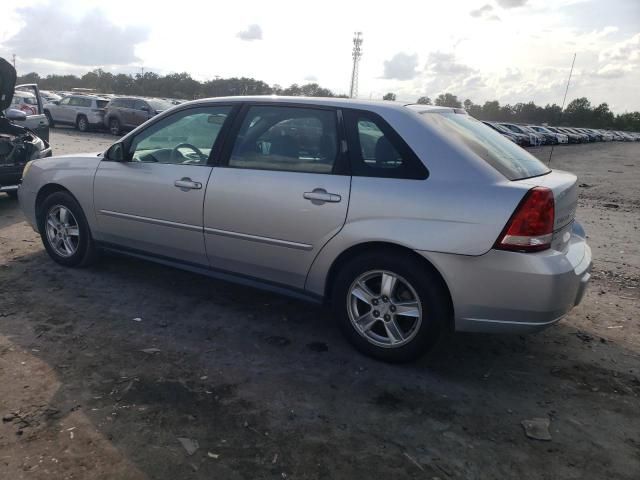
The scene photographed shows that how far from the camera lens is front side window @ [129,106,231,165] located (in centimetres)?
405

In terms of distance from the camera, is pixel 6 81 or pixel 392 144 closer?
pixel 392 144

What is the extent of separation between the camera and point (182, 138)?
4.25m

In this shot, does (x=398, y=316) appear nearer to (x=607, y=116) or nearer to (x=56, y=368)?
(x=56, y=368)

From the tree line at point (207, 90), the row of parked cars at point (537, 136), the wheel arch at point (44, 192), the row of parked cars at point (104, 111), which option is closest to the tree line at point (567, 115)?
the tree line at point (207, 90)

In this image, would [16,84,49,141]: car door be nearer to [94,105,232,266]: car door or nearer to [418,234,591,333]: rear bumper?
[94,105,232,266]: car door

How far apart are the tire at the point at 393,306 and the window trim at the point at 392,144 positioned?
51cm

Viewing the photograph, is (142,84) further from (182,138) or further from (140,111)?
(182,138)

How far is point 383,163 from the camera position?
11.0 feet

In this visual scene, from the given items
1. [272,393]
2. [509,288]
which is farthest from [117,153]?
[509,288]

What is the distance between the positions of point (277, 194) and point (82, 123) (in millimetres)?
23257

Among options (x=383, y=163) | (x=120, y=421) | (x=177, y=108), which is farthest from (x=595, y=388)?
(x=177, y=108)

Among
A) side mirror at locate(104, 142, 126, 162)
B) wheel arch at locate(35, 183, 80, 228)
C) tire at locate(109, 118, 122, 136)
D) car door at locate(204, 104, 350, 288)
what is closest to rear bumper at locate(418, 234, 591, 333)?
car door at locate(204, 104, 350, 288)

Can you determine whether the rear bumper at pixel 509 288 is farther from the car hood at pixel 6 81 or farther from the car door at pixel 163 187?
the car hood at pixel 6 81

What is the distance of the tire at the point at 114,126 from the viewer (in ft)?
73.6
